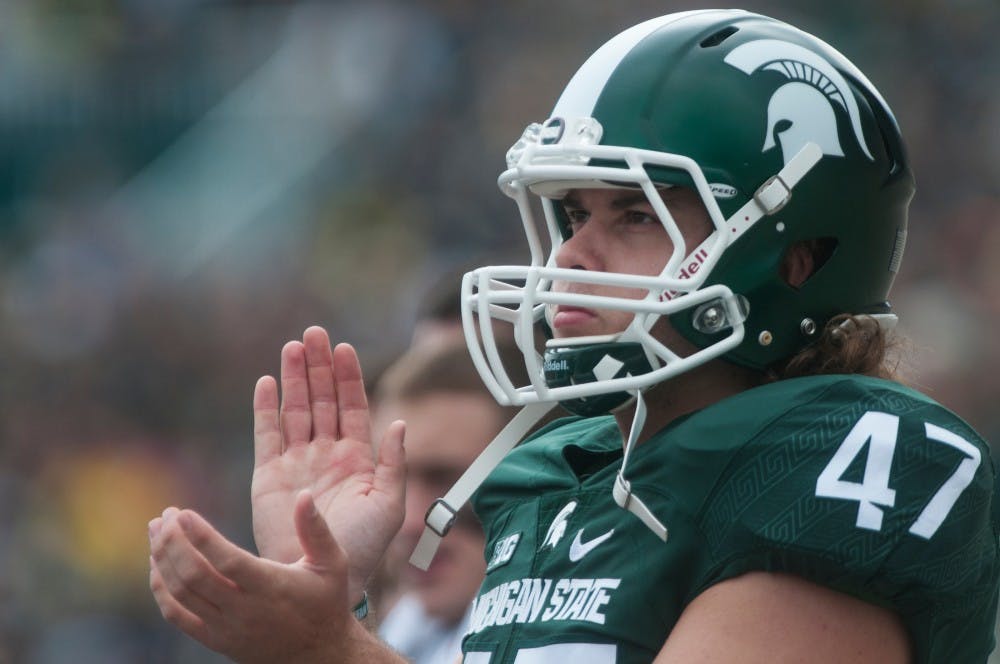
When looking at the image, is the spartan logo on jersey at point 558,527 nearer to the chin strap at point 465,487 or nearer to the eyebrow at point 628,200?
the chin strap at point 465,487

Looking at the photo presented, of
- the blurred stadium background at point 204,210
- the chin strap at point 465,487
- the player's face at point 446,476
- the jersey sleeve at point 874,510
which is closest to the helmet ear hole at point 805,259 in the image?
the jersey sleeve at point 874,510

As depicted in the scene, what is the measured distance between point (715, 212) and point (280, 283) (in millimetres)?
4610

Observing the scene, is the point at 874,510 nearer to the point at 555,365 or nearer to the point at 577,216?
the point at 555,365

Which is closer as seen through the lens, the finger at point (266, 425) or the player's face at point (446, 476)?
the finger at point (266, 425)

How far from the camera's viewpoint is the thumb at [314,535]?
1.53m

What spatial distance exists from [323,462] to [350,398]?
10 cm

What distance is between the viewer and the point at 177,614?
1.59 meters

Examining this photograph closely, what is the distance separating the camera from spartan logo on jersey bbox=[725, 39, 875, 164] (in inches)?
70.6

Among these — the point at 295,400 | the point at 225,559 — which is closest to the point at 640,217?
the point at 295,400

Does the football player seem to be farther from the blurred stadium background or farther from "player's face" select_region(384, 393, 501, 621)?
the blurred stadium background

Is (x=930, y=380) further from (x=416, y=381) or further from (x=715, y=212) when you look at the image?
(x=715, y=212)

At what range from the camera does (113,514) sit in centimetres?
608

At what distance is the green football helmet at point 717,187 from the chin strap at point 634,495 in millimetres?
35

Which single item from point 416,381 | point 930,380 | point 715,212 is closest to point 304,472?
point 715,212
